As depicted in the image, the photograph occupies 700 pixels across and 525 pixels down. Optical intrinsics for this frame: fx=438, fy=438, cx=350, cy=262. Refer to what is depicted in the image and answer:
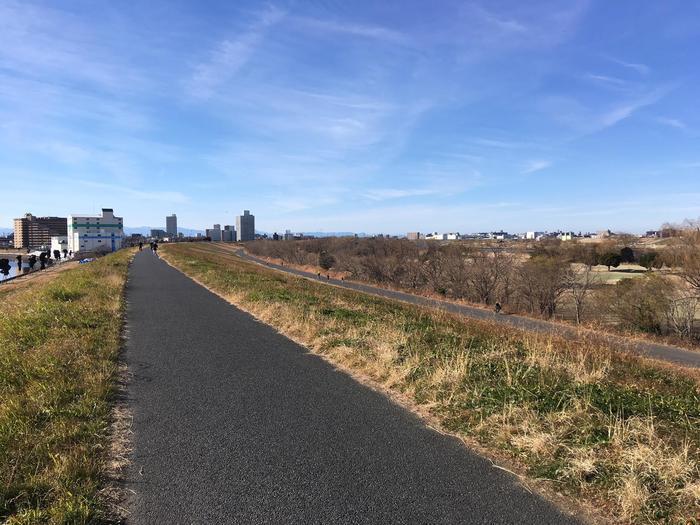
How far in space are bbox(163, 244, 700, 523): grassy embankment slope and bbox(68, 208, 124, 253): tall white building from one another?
4158 inches

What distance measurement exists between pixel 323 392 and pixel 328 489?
2.71 meters

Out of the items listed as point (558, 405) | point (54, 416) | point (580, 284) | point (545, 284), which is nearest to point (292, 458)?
point (54, 416)

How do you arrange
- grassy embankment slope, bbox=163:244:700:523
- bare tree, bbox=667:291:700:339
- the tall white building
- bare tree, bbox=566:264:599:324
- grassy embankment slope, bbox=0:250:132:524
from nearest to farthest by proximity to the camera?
grassy embankment slope, bbox=0:250:132:524, grassy embankment slope, bbox=163:244:700:523, bare tree, bbox=667:291:700:339, bare tree, bbox=566:264:599:324, the tall white building

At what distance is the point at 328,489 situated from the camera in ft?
12.4

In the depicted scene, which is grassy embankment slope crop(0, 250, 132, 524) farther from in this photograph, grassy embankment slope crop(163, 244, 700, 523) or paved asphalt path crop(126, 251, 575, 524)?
grassy embankment slope crop(163, 244, 700, 523)

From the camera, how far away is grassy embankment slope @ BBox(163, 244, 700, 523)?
3596mm

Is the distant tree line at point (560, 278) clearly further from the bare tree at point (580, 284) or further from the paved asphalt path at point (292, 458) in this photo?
the paved asphalt path at point (292, 458)

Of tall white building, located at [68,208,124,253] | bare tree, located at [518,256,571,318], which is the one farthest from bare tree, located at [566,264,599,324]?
tall white building, located at [68,208,124,253]

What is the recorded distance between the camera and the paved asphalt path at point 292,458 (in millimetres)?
3494

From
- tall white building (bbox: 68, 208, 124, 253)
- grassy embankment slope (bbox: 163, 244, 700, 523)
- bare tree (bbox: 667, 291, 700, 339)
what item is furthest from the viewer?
tall white building (bbox: 68, 208, 124, 253)

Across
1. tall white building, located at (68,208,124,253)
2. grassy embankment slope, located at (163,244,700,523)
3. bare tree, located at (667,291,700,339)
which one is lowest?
bare tree, located at (667,291,700,339)

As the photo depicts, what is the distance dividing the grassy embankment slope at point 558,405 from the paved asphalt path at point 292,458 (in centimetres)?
44

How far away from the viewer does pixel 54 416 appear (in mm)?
5086

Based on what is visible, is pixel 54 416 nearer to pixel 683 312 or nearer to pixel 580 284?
pixel 683 312
